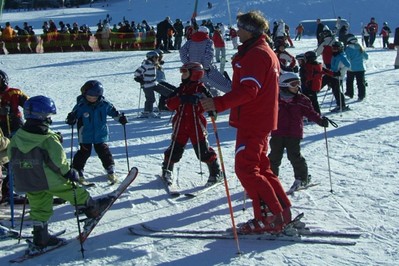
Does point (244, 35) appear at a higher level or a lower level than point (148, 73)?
higher

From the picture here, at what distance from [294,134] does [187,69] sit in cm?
146

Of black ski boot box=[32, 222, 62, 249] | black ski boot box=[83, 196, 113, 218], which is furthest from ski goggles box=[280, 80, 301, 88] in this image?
black ski boot box=[32, 222, 62, 249]

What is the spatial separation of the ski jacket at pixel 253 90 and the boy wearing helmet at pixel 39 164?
4.63 ft

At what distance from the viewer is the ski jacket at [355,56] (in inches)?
495

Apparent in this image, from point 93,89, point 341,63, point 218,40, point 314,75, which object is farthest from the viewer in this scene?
point 218,40

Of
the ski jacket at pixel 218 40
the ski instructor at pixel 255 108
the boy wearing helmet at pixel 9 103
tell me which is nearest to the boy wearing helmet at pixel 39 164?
the ski instructor at pixel 255 108

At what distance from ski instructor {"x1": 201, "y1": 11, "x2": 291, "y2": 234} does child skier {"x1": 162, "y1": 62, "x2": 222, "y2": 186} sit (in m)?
1.59

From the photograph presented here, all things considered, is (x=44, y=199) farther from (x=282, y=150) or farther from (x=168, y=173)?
(x=282, y=150)

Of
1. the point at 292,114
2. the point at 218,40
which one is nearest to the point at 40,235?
the point at 292,114

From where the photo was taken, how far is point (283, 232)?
4.82 meters

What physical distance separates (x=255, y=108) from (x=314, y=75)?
5.63 metres

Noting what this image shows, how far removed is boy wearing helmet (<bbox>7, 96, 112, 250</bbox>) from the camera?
14.5ft

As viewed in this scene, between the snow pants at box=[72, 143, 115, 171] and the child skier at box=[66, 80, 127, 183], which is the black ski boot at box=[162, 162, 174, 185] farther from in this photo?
the child skier at box=[66, 80, 127, 183]

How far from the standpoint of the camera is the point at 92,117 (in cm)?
655
